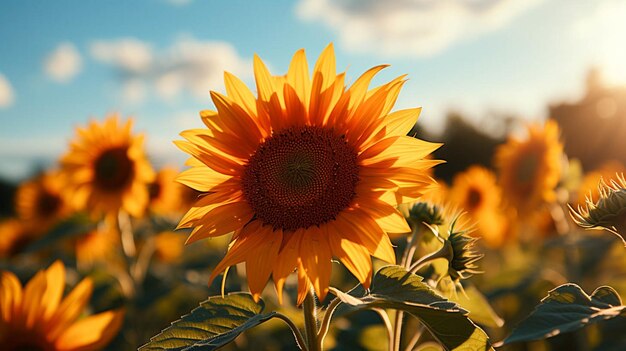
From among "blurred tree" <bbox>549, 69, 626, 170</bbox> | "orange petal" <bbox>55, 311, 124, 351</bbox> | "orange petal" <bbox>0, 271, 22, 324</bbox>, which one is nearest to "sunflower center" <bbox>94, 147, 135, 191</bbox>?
"orange petal" <bbox>0, 271, 22, 324</bbox>

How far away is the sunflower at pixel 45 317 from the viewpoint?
2.64 meters

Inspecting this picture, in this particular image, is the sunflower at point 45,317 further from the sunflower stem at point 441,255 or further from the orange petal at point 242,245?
the sunflower stem at point 441,255

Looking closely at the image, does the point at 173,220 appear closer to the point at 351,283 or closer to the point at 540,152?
the point at 351,283

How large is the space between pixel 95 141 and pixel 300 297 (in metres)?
3.97

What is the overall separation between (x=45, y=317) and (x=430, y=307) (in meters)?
2.02

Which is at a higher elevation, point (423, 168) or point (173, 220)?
point (423, 168)

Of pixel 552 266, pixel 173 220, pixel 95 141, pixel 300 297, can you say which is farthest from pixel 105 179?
pixel 552 266

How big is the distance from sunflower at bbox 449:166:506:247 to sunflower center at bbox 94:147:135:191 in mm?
3699

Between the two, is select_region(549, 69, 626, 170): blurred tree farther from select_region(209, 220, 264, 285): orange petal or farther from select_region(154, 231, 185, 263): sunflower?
select_region(209, 220, 264, 285): orange petal

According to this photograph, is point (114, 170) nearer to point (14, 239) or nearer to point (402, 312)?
point (14, 239)

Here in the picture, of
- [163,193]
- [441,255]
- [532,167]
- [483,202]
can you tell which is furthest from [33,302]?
[483,202]

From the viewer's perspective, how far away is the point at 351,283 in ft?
13.1

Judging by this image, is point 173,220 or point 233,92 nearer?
point 233,92

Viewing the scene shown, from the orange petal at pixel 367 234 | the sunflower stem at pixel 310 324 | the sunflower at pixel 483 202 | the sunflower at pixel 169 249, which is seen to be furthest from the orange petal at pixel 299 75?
the sunflower at pixel 169 249
